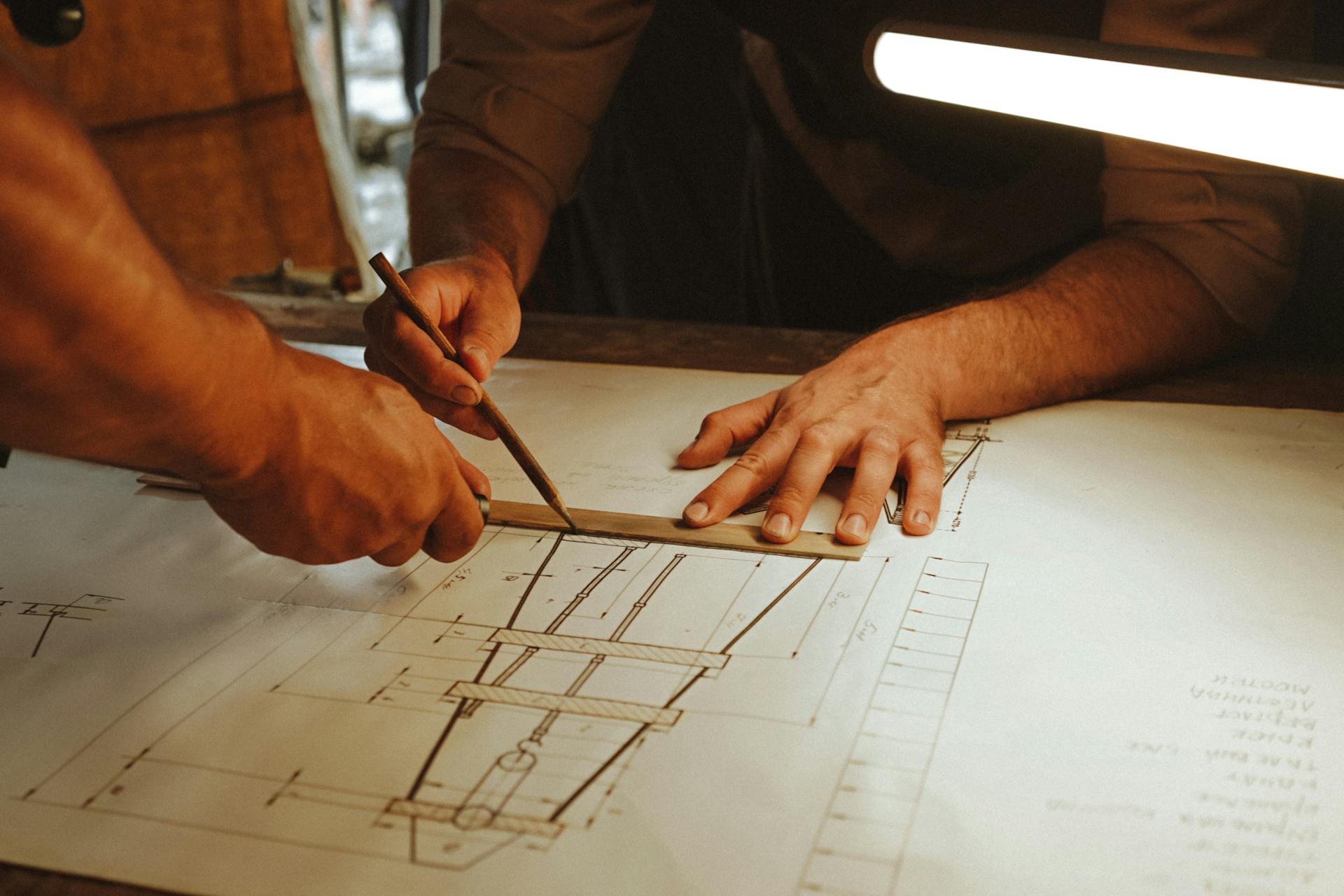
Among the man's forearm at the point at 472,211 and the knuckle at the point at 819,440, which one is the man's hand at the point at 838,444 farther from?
the man's forearm at the point at 472,211

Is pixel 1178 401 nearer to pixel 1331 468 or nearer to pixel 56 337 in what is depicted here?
pixel 1331 468

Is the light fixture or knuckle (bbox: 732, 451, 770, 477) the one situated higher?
the light fixture

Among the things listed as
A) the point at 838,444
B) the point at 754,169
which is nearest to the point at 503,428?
the point at 838,444

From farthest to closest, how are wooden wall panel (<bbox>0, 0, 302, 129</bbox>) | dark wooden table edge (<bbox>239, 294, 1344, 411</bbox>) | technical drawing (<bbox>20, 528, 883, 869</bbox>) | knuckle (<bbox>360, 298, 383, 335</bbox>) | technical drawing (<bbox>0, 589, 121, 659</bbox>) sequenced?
wooden wall panel (<bbox>0, 0, 302, 129</bbox>) < dark wooden table edge (<bbox>239, 294, 1344, 411</bbox>) < knuckle (<bbox>360, 298, 383, 335</bbox>) < technical drawing (<bbox>0, 589, 121, 659</bbox>) < technical drawing (<bbox>20, 528, 883, 869</bbox>)

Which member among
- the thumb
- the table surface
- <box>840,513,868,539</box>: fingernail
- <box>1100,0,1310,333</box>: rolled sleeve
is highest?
<box>1100,0,1310,333</box>: rolled sleeve

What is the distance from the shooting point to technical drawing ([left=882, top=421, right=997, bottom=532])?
0.92 meters

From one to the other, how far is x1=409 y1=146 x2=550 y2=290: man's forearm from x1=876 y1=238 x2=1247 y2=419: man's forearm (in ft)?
1.68

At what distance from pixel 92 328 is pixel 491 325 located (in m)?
0.59

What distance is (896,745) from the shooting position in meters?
0.64

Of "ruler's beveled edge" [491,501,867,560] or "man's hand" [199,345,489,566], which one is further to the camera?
"ruler's beveled edge" [491,501,867,560]

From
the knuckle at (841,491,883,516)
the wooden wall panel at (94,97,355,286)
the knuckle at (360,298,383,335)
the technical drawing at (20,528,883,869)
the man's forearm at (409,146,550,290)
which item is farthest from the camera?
the wooden wall panel at (94,97,355,286)

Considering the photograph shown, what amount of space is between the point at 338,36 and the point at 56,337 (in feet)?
8.70

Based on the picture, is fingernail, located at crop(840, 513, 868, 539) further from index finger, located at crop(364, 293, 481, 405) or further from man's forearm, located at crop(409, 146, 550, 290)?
man's forearm, located at crop(409, 146, 550, 290)

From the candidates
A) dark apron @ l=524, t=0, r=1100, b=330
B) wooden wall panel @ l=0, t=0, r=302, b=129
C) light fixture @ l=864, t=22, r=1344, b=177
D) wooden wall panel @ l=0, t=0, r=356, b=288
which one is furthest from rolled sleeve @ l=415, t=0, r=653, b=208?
wooden wall panel @ l=0, t=0, r=302, b=129
